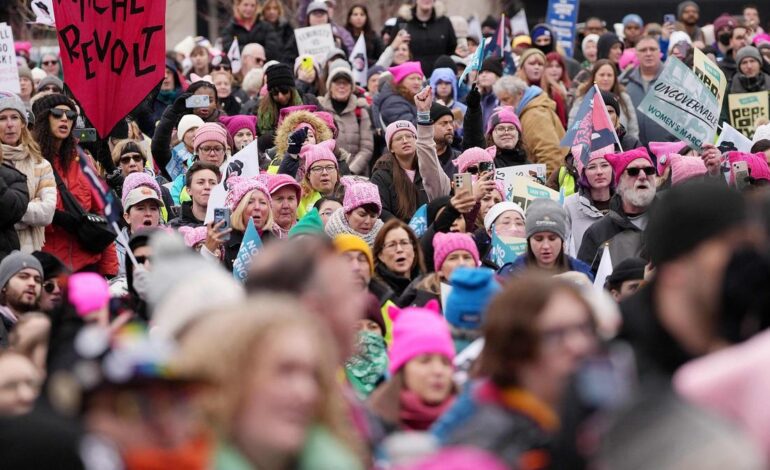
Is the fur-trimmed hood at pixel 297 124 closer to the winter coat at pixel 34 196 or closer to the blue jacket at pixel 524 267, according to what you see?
the winter coat at pixel 34 196

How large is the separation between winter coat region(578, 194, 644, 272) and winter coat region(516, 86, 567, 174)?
3019mm

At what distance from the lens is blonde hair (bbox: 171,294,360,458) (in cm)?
418

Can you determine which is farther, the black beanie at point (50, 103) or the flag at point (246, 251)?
the black beanie at point (50, 103)

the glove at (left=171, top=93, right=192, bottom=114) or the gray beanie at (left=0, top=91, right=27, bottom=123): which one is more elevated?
the gray beanie at (left=0, top=91, right=27, bottom=123)

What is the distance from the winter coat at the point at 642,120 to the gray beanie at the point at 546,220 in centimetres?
430

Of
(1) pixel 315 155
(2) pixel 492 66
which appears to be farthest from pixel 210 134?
(2) pixel 492 66

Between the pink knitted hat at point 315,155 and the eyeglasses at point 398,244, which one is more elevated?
the eyeglasses at point 398,244

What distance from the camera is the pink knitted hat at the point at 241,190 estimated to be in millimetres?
10406

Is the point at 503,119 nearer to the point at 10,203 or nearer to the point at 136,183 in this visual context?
the point at 136,183

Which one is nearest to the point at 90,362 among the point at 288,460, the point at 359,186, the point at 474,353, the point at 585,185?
the point at 288,460

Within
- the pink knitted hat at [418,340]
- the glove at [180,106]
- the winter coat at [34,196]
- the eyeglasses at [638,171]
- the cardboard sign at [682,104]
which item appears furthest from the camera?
the glove at [180,106]

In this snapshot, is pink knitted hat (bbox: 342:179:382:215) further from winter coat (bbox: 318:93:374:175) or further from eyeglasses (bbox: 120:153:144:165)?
winter coat (bbox: 318:93:374:175)

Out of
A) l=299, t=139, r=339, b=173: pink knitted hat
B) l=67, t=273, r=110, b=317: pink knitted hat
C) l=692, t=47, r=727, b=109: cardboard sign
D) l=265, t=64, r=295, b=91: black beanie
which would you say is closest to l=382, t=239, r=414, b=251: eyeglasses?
l=299, t=139, r=339, b=173: pink knitted hat

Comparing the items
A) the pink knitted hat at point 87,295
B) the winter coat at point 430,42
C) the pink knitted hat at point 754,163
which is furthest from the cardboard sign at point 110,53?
the winter coat at point 430,42
